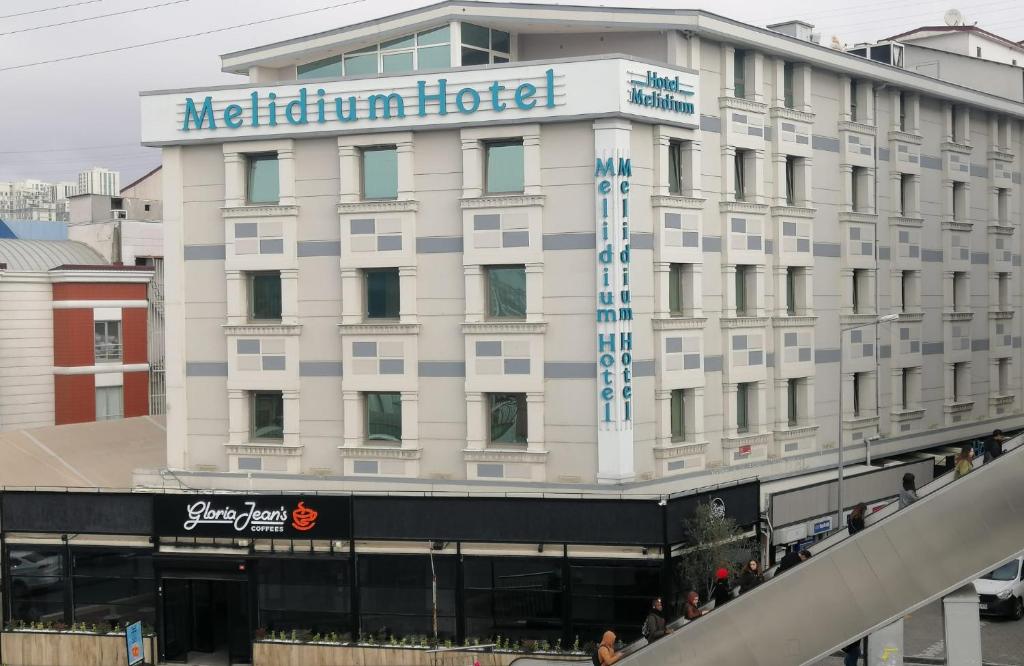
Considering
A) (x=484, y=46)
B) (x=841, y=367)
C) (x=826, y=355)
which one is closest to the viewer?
(x=484, y=46)

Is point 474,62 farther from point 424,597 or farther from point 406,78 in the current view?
point 424,597

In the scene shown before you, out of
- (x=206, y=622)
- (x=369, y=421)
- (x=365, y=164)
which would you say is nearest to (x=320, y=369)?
(x=369, y=421)

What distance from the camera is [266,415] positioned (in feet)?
134

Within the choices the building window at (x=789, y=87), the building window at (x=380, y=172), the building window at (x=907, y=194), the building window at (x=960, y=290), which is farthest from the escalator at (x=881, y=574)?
the building window at (x=960, y=290)

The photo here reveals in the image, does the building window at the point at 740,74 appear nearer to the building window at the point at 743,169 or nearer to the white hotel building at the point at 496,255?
the white hotel building at the point at 496,255

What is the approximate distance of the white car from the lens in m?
37.1

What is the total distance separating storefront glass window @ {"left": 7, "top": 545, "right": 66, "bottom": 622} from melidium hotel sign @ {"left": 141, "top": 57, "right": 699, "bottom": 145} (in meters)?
13.8

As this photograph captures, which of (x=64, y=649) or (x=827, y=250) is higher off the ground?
(x=827, y=250)

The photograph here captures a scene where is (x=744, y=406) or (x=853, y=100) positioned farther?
(x=853, y=100)

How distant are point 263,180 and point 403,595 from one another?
1455 centimetres

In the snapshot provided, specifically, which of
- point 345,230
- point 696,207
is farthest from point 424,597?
point 696,207

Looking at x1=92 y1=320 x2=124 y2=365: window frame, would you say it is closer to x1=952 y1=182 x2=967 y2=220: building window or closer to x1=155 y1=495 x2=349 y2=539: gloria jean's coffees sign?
x1=155 y1=495 x2=349 y2=539: gloria jean's coffees sign

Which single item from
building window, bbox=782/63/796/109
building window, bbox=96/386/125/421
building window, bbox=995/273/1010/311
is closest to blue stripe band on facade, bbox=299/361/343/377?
building window, bbox=782/63/796/109

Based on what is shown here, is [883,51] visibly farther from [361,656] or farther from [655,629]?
[361,656]
